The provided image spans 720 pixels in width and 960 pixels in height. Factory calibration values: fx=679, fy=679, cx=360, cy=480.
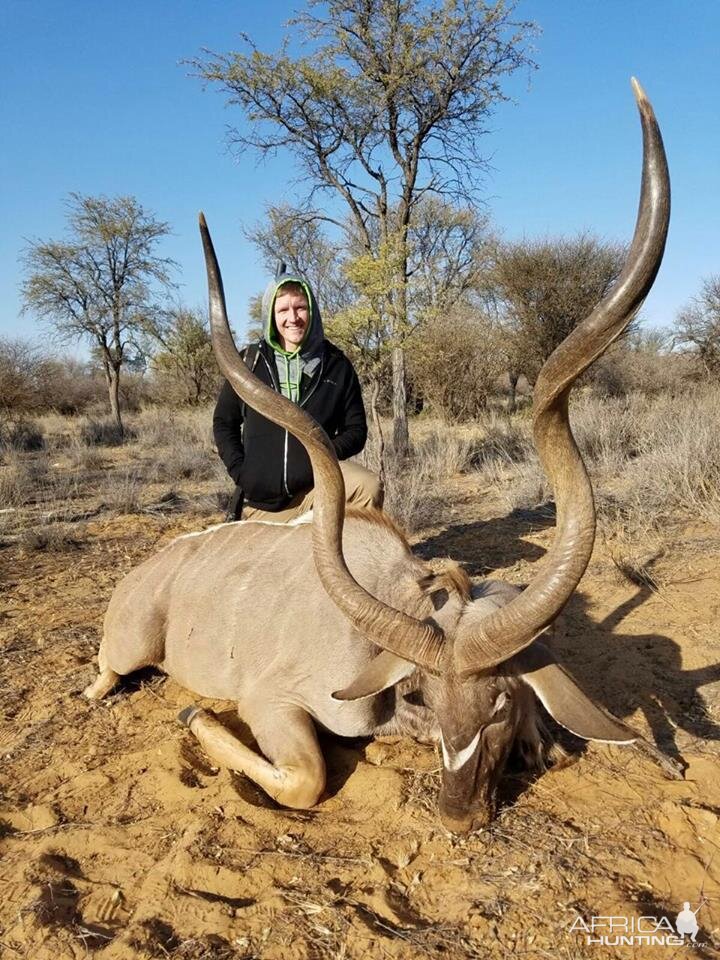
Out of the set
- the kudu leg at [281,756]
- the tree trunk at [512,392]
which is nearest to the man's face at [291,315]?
the kudu leg at [281,756]

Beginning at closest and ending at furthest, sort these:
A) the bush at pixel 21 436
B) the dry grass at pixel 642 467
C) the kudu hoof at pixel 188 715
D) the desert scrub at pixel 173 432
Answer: the kudu hoof at pixel 188 715 < the dry grass at pixel 642 467 < the desert scrub at pixel 173 432 < the bush at pixel 21 436

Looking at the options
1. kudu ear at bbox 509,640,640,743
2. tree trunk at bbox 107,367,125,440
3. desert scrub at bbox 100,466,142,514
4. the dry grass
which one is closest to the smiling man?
kudu ear at bbox 509,640,640,743

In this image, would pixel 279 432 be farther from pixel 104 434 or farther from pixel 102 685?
pixel 104 434

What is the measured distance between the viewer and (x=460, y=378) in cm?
1530

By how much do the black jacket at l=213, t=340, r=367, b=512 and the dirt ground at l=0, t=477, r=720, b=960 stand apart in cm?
126

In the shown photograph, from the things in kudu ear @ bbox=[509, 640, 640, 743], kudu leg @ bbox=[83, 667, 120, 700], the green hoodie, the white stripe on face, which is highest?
the green hoodie

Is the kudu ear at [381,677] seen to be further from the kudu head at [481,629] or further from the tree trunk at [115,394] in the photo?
the tree trunk at [115,394]

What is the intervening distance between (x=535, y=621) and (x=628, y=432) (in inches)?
306

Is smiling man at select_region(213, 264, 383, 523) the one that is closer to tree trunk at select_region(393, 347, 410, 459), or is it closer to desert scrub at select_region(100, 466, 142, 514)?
desert scrub at select_region(100, 466, 142, 514)

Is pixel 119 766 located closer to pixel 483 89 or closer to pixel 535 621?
pixel 535 621

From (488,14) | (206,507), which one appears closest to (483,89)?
(488,14)

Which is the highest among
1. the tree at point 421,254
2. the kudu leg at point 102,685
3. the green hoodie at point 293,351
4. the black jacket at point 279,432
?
the tree at point 421,254

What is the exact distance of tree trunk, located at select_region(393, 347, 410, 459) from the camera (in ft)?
37.3

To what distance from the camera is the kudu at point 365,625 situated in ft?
6.31
